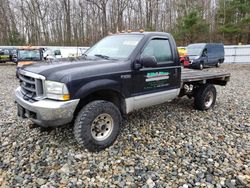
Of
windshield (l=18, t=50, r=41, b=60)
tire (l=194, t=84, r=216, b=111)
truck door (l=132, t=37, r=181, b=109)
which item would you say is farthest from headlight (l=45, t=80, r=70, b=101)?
windshield (l=18, t=50, r=41, b=60)

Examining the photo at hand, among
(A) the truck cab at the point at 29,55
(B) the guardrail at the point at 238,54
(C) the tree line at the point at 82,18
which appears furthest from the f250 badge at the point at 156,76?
(C) the tree line at the point at 82,18

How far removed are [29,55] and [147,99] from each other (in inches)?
489

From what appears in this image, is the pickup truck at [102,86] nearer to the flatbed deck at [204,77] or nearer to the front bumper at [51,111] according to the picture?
the front bumper at [51,111]

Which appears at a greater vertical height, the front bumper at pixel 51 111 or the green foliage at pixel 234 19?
the green foliage at pixel 234 19

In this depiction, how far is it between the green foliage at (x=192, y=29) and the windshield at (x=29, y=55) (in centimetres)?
2150

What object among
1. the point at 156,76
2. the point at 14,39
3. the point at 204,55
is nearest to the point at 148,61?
the point at 156,76

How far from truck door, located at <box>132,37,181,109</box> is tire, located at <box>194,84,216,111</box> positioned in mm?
1234

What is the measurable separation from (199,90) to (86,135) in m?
3.70

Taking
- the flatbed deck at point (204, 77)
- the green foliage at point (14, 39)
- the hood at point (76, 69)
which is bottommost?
the flatbed deck at point (204, 77)

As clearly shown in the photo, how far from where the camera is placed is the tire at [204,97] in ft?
20.1

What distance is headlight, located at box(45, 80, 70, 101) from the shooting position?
3.35 m

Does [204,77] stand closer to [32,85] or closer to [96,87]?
[96,87]

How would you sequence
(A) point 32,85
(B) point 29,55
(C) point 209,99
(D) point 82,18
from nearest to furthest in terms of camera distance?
(A) point 32,85 → (C) point 209,99 → (B) point 29,55 → (D) point 82,18

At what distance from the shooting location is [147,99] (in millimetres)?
4516
